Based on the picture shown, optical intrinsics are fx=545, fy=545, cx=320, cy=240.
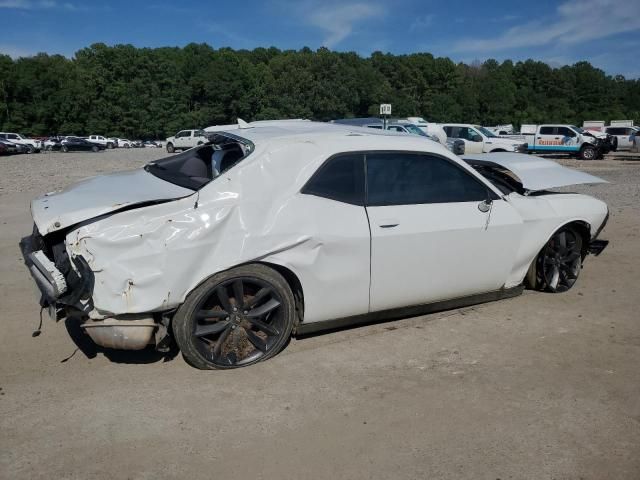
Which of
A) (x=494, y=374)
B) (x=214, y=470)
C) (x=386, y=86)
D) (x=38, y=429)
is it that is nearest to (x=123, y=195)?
(x=38, y=429)

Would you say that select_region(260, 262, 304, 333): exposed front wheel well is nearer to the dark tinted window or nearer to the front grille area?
the dark tinted window

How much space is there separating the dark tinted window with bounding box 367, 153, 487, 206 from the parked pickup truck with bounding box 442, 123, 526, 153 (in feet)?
67.5

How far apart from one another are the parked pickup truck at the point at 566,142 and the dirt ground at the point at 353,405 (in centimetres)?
2492

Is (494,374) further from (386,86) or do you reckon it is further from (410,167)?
(386,86)

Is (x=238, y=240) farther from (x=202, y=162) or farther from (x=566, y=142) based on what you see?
(x=566, y=142)

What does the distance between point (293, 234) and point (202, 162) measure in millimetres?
1491

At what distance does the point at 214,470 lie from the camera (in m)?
2.68

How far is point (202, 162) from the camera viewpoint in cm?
473

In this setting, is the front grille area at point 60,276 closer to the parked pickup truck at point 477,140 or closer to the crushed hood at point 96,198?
the crushed hood at point 96,198

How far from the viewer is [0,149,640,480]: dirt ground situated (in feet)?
8.98

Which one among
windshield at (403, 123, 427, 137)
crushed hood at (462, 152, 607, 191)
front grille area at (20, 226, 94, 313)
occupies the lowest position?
front grille area at (20, 226, 94, 313)

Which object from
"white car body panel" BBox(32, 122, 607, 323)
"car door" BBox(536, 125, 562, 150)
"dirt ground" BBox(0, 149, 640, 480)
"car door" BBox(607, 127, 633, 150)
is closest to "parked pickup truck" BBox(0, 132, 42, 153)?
"car door" BBox(536, 125, 562, 150)

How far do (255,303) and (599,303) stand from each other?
3.37m

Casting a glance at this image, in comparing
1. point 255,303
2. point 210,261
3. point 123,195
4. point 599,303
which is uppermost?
point 123,195
